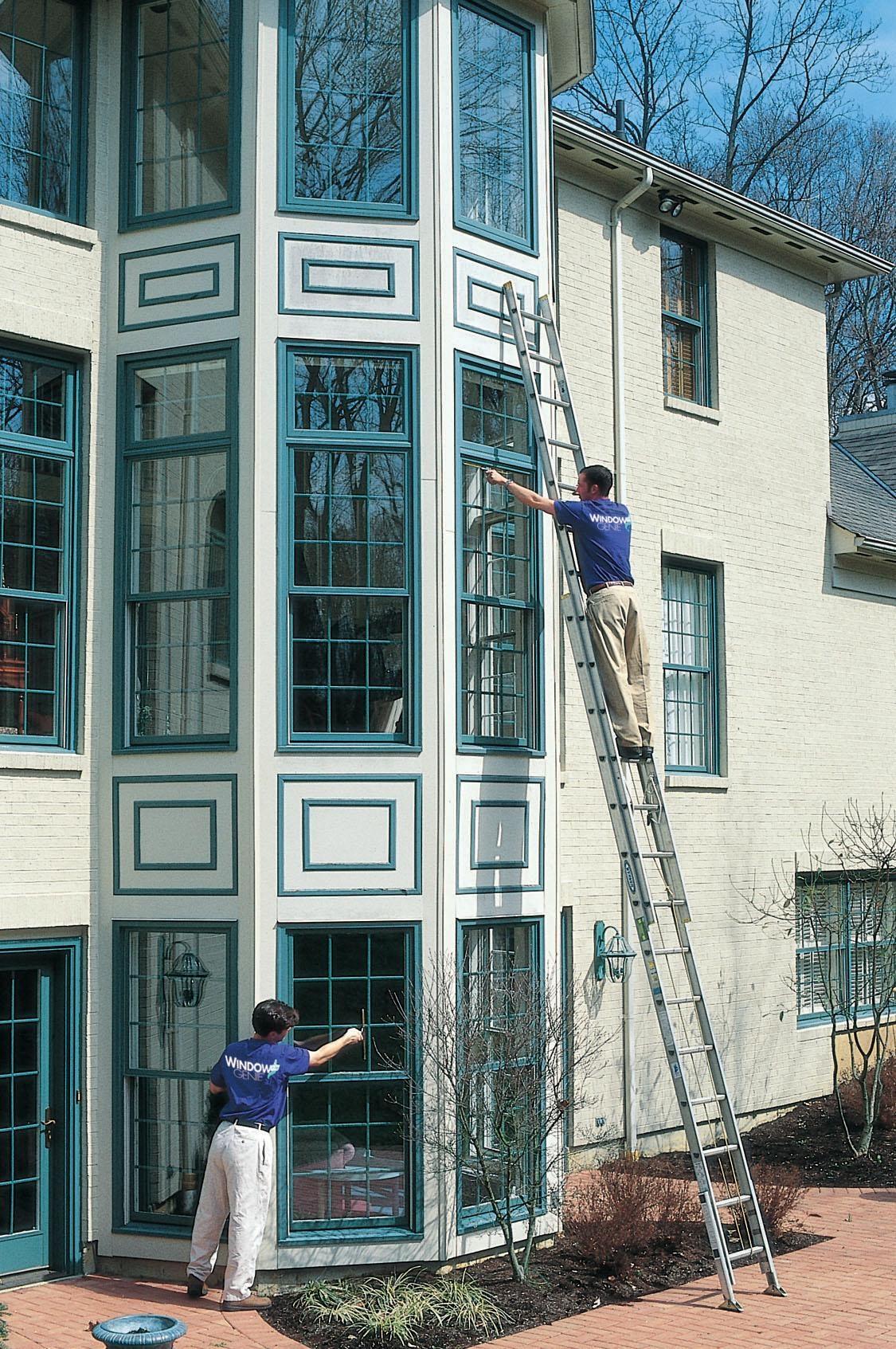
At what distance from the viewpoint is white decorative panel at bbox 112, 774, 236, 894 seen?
33.0ft

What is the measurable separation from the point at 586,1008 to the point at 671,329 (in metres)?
6.59

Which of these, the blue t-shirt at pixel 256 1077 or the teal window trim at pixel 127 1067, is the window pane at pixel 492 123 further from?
the blue t-shirt at pixel 256 1077

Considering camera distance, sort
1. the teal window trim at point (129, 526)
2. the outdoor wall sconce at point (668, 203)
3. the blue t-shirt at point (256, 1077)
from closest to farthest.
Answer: the blue t-shirt at point (256, 1077) < the teal window trim at point (129, 526) < the outdoor wall sconce at point (668, 203)

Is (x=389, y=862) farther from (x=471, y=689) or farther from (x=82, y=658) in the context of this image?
(x=82, y=658)

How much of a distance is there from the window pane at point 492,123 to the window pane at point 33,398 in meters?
3.02

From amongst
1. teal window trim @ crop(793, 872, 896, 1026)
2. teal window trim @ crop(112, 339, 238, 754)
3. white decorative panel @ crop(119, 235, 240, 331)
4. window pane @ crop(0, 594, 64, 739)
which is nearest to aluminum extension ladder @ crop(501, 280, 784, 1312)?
white decorative panel @ crop(119, 235, 240, 331)

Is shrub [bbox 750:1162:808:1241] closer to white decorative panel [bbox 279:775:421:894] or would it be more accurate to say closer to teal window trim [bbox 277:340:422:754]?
white decorative panel [bbox 279:775:421:894]

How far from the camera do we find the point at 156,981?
10.4 metres

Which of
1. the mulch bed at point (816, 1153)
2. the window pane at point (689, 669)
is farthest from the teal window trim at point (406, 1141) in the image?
the window pane at point (689, 669)

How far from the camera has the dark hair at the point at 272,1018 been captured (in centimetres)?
939

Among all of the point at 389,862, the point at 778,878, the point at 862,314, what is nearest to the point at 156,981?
the point at 389,862

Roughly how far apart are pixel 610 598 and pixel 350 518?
71.5 inches

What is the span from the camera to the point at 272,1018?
30.8 ft

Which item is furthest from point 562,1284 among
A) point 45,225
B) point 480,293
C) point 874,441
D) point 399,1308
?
point 874,441
